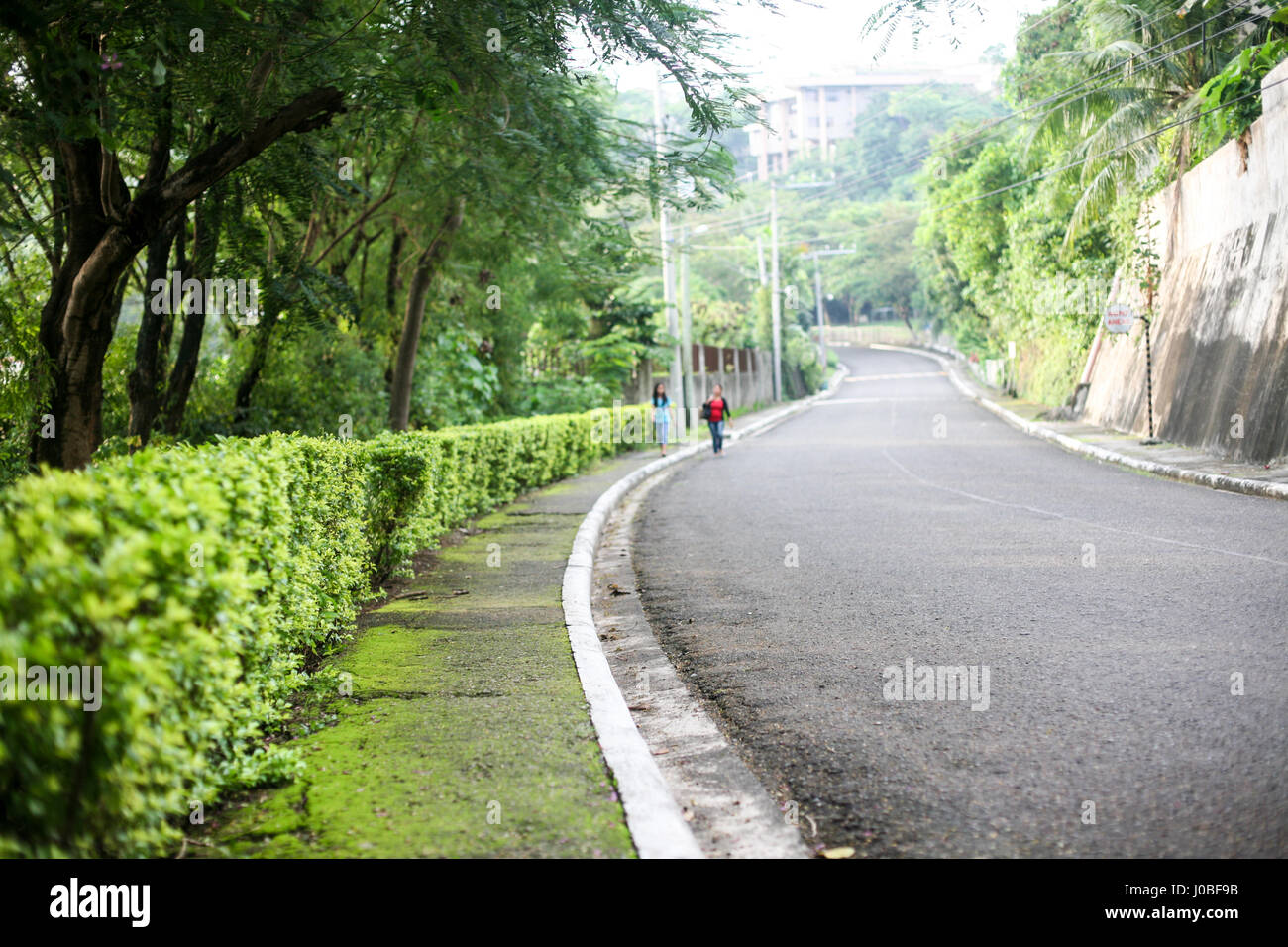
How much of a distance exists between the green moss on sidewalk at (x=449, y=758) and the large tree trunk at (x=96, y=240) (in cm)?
268

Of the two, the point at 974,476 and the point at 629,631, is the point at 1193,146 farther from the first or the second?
the point at 629,631

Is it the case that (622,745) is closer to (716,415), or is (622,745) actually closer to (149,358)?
(149,358)

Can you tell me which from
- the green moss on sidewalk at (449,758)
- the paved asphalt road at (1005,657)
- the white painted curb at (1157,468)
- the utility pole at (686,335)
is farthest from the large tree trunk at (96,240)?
the utility pole at (686,335)

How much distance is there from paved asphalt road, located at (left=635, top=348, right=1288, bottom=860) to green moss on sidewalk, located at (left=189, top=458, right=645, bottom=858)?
0.85 m

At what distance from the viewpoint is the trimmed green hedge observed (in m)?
3.01

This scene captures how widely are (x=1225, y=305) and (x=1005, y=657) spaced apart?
1624cm

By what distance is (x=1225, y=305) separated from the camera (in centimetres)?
2005

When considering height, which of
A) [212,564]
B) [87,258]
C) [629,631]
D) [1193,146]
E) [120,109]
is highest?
[1193,146]

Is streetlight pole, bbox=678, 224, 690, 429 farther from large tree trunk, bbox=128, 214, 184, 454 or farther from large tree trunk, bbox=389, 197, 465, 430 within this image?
large tree trunk, bbox=128, 214, 184, 454

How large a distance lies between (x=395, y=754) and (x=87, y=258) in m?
5.21
